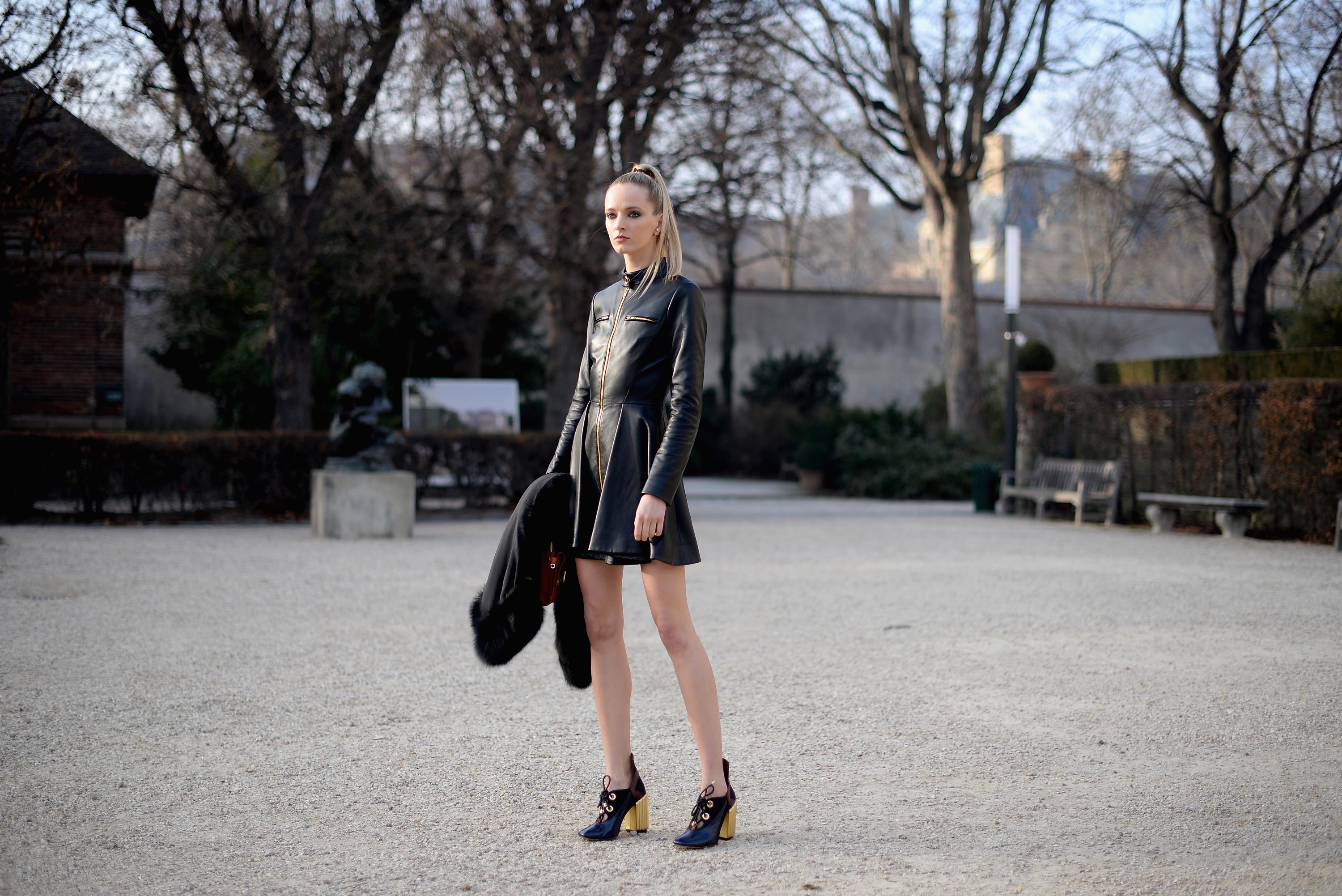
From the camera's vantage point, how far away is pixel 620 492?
3369 millimetres

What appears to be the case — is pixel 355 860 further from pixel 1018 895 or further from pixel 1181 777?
pixel 1181 777

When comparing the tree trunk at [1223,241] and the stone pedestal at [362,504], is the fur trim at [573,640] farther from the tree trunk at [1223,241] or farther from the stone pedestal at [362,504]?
the tree trunk at [1223,241]

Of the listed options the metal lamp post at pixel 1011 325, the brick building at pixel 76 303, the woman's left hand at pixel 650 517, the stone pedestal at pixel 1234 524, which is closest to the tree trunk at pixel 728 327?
the metal lamp post at pixel 1011 325

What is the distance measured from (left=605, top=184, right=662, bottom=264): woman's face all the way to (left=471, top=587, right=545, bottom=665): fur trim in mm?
1099

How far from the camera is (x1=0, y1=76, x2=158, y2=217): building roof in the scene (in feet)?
35.6

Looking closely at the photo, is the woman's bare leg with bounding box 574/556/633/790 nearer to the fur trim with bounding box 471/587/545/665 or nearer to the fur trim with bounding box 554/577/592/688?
the fur trim with bounding box 554/577/592/688

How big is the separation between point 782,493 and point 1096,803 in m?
18.1

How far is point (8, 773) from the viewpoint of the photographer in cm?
412

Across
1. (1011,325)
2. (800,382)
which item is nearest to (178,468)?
(1011,325)

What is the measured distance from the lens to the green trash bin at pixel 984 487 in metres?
17.8

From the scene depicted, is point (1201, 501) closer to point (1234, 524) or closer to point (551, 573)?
point (1234, 524)

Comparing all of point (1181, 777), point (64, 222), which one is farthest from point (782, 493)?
point (1181, 777)

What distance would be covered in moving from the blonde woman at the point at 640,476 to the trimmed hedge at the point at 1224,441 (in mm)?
10868

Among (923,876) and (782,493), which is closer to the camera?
(923,876)
